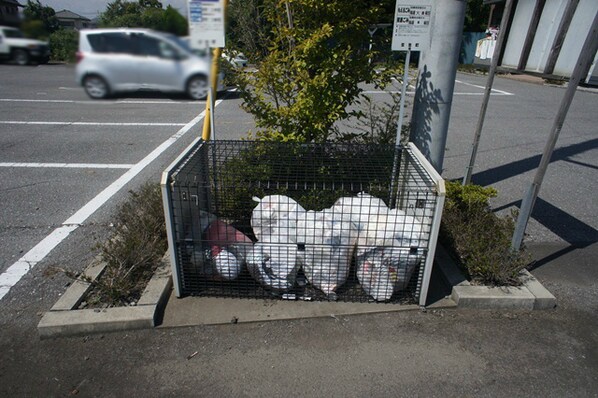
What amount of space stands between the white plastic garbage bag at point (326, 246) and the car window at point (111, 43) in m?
2.22

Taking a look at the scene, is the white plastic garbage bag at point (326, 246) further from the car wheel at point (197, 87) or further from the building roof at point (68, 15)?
the building roof at point (68, 15)

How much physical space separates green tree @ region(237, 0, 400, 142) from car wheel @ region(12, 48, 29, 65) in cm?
308

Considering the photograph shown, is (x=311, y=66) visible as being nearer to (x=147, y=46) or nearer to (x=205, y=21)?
(x=205, y=21)

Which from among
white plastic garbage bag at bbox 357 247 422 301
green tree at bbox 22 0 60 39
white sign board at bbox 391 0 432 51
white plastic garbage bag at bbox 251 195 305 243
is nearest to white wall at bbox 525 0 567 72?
white sign board at bbox 391 0 432 51

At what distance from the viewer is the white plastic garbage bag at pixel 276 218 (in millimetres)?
2893

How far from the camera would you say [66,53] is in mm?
600

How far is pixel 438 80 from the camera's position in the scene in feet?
11.8

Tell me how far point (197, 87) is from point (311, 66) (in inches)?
127

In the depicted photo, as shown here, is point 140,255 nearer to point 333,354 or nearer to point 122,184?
point 333,354

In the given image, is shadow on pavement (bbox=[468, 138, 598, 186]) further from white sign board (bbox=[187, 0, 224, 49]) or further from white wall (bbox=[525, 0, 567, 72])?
white sign board (bbox=[187, 0, 224, 49])

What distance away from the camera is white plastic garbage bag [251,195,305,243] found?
289cm

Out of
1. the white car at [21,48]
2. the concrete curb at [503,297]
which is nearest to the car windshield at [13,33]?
the white car at [21,48]

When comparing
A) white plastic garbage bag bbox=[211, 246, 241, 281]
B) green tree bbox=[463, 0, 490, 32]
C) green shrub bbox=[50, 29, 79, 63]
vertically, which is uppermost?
green tree bbox=[463, 0, 490, 32]

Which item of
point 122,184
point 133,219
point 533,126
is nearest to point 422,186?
point 133,219
